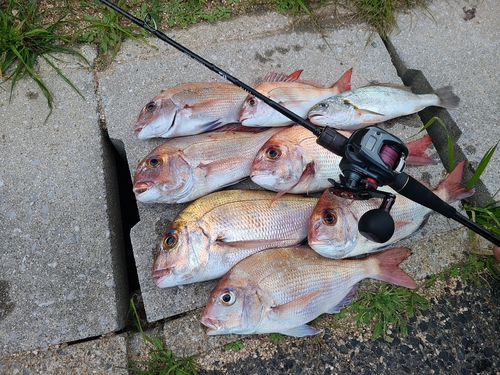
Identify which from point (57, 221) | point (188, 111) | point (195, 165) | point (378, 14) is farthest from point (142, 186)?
point (378, 14)

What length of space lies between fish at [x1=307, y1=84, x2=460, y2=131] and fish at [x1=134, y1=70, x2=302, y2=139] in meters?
0.57

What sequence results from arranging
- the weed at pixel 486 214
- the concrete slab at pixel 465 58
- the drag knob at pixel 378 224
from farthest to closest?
the concrete slab at pixel 465 58 → the weed at pixel 486 214 → the drag knob at pixel 378 224

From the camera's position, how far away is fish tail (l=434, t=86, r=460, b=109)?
294 cm

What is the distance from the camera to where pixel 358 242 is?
2.39 metres

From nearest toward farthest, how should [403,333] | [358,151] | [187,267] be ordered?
1. [358,151]
2. [187,267]
3. [403,333]

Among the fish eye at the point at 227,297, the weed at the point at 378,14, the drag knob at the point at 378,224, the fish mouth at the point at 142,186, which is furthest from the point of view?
the weed at the point at 378,14

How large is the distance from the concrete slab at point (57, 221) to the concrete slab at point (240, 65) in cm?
24

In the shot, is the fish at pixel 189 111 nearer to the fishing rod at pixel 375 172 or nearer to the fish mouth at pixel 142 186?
the fish mouth at pixel 142 186

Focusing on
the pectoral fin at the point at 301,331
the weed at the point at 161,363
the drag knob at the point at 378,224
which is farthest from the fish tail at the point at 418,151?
the weed at the point at 161,363

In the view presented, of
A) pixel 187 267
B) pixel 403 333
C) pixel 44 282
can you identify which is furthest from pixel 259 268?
pixel 44 282

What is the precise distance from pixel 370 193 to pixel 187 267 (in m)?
1.09

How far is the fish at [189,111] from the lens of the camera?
2.64 metres

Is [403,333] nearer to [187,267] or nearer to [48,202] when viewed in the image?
[187,267]

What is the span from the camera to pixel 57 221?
269 centimetres
